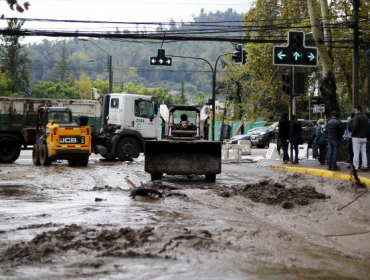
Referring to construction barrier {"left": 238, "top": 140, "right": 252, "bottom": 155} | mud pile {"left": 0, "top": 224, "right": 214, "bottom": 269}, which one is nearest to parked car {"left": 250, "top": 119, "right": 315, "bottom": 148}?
construction barrier {"left": 238, "top": 140, "right": 252, "bottom": 155}

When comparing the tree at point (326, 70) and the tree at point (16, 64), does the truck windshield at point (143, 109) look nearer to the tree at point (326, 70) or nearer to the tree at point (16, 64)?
the tree at point (326, 70)

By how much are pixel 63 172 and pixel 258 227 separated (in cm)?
1248

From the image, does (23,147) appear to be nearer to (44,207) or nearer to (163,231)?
(44,207)

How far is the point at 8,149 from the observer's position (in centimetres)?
2630

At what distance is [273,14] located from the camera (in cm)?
4256

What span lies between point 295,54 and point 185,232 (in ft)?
46.4

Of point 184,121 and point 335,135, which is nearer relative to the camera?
point 184,121

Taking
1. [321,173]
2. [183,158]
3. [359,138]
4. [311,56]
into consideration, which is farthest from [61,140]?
[359,138]

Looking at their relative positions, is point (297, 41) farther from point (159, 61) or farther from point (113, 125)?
point (159, 61)

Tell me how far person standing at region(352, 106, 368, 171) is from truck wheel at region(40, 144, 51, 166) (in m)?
11.6

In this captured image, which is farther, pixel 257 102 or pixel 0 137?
pixel 257 102

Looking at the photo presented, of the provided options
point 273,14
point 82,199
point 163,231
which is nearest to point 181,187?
point 82,199

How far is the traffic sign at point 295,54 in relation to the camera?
21406mm

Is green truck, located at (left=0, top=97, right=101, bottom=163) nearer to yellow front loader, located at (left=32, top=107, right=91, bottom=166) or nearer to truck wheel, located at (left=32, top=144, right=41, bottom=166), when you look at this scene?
truck wheel, located at (left=32, top=144, right=41, bottom=166)
